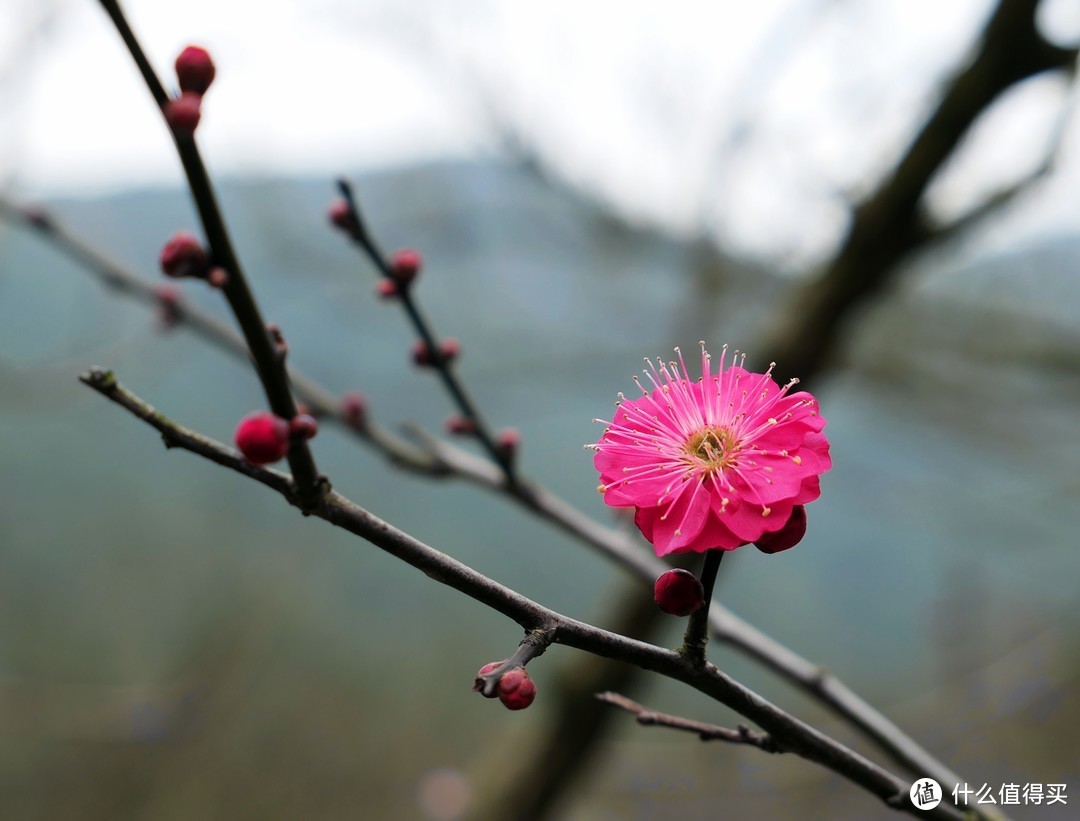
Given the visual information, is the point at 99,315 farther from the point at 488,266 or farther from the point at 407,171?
the point at 488,266

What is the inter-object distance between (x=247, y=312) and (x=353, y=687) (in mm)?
3246

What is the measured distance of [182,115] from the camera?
32cm

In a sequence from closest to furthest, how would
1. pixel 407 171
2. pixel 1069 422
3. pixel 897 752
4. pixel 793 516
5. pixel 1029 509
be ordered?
1. pixel 793 516
2. pixel 897 752
3. pixel 1029 509
4. pixel 1069 422
5. pixel 407 171

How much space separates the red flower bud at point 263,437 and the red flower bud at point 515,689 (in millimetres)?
183

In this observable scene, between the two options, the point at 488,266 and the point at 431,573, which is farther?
the point at 488,266

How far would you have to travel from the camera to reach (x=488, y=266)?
11.8ft

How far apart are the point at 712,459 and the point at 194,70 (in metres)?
0.44

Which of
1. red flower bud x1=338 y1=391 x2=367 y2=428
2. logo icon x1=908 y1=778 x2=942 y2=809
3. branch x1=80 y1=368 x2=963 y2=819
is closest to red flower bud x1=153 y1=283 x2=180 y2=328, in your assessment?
red flower bud x1=338 y1=391 x2=367 y2=428

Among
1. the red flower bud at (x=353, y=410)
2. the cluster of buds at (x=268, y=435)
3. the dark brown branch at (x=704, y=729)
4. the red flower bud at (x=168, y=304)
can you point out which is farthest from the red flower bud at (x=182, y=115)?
the red flower bud at (x=168, y=304)

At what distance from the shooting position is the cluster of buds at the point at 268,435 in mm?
386

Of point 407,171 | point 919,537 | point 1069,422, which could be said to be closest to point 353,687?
point 407,171

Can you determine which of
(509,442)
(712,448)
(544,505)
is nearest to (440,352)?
(509,442)

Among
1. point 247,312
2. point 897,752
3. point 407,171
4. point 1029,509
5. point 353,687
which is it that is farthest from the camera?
point 353,687

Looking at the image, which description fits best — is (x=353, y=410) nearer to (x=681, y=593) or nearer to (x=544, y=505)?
(x=544, y=505)
